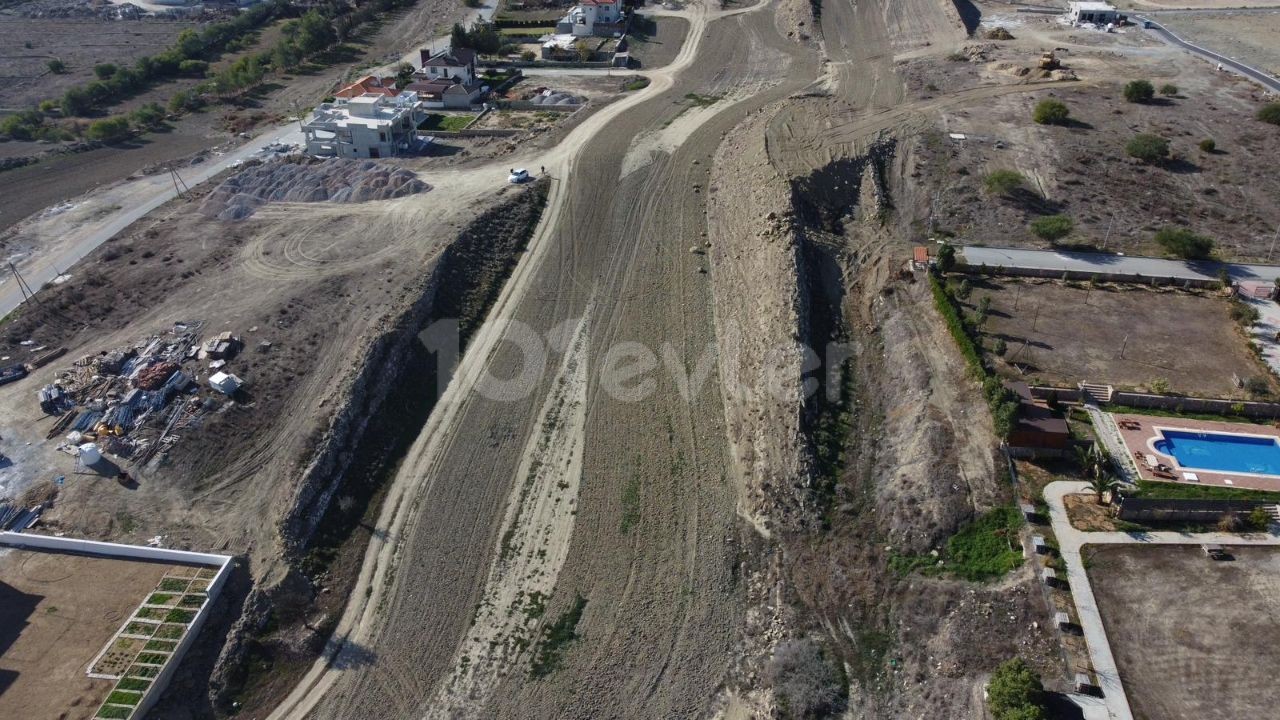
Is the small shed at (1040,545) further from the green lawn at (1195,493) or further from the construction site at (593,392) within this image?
the green lawn at (1195,493)

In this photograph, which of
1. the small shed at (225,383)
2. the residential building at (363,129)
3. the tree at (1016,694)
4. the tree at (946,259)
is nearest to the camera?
the tree at (1016,694)

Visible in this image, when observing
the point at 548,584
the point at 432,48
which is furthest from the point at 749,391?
the point at 432,48

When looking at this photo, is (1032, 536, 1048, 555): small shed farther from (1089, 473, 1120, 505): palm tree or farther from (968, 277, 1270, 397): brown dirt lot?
(968, 277, 1270, 397): brown dirt lot

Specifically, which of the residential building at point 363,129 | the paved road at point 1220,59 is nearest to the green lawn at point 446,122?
the residential building at point 363,129

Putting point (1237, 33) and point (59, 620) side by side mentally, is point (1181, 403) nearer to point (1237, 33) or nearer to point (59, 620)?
point (59, 620)

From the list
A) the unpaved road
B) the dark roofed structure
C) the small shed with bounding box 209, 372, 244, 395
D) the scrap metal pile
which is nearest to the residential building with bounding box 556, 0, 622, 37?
the unpaved road

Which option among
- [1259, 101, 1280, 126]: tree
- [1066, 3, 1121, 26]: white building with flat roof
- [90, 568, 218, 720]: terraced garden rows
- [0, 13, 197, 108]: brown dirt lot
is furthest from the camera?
[1066, 3, 1121, 26]: white building with flat roof

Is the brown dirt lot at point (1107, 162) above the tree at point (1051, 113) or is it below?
below

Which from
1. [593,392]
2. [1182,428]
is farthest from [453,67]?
[1182,428]
